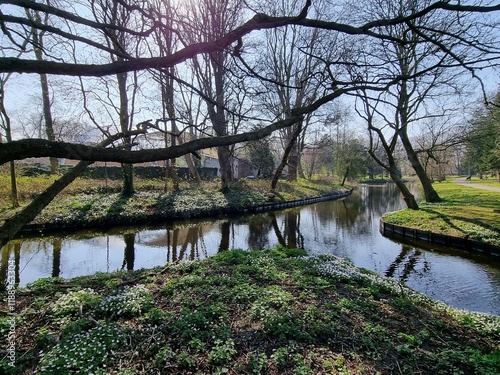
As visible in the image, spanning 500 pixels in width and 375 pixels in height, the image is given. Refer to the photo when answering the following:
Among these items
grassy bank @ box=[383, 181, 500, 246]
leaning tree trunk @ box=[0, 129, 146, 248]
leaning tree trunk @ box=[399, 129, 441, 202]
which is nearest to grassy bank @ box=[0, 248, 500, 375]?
leaning tree trunk @ box=[0, 129, 146, 248]

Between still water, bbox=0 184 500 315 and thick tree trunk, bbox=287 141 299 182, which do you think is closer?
still water, bbox=0 184 500 315

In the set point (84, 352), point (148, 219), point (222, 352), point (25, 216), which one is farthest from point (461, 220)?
point (25, 216)

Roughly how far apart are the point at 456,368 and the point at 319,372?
4.72ft

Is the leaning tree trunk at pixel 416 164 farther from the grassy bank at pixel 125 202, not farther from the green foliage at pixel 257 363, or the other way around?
the green foliage at pixel 257 363

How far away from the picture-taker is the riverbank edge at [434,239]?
31.5 feet

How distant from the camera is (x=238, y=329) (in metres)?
3.51

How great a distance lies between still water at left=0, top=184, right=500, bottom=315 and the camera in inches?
293

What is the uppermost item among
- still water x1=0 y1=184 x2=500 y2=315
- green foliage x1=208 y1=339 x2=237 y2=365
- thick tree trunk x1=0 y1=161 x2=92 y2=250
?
thick tree trunk x1=0 y1=161 x2=92 y2=250

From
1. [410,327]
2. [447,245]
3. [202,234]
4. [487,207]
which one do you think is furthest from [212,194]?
[410,327]

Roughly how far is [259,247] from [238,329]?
24.2 feet

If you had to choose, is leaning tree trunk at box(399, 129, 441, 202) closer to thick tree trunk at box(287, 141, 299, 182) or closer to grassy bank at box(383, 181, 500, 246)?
grassy bank at box(383, 181, 500, 246)

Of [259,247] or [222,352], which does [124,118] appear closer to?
[259,247]

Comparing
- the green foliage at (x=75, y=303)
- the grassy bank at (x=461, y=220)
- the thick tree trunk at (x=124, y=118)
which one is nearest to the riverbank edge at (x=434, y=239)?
the grassy bank at (x=461, y=220)

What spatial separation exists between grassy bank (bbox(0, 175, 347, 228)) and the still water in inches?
36.8
